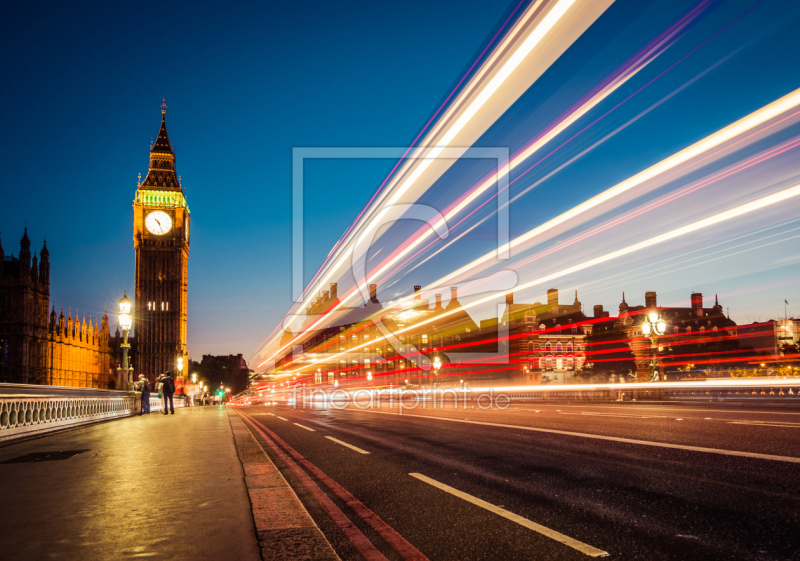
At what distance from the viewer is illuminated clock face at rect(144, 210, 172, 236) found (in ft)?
390

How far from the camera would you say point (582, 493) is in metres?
5.45

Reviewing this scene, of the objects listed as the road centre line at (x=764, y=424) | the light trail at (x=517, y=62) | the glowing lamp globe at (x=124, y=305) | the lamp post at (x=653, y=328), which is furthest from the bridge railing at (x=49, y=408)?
the lamp post at (x=653, y=328)

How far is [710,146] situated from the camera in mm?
16406

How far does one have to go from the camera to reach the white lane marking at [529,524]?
12.3 ft

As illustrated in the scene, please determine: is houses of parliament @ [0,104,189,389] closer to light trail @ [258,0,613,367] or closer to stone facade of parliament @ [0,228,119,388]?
stone facade of parliament @ [0,228,119,388]

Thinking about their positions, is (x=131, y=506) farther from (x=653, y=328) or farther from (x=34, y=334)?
(x=34, y=334)

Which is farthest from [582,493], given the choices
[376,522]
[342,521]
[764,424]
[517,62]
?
[517,62]

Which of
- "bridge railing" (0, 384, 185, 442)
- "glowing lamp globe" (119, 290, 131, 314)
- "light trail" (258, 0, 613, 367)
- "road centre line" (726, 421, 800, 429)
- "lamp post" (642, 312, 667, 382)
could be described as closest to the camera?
"road centre line" (726, 421, 800, 429)

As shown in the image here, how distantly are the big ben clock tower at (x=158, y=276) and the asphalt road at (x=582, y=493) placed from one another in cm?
11534

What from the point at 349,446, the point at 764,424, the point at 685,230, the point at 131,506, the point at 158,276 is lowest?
the point at 349,446

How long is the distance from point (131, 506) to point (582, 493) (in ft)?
13.5

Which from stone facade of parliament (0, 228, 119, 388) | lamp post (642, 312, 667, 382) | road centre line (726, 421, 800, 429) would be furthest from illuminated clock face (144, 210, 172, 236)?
road centre line (726, 421, 800, 429)

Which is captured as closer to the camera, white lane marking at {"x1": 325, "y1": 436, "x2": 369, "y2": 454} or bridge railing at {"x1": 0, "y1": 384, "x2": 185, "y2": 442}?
white lane marking at {"x1": 325, "y1": 436, "x2": 369, "y2": 454}

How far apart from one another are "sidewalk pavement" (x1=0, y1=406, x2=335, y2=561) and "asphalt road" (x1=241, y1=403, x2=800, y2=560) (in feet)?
2.54
